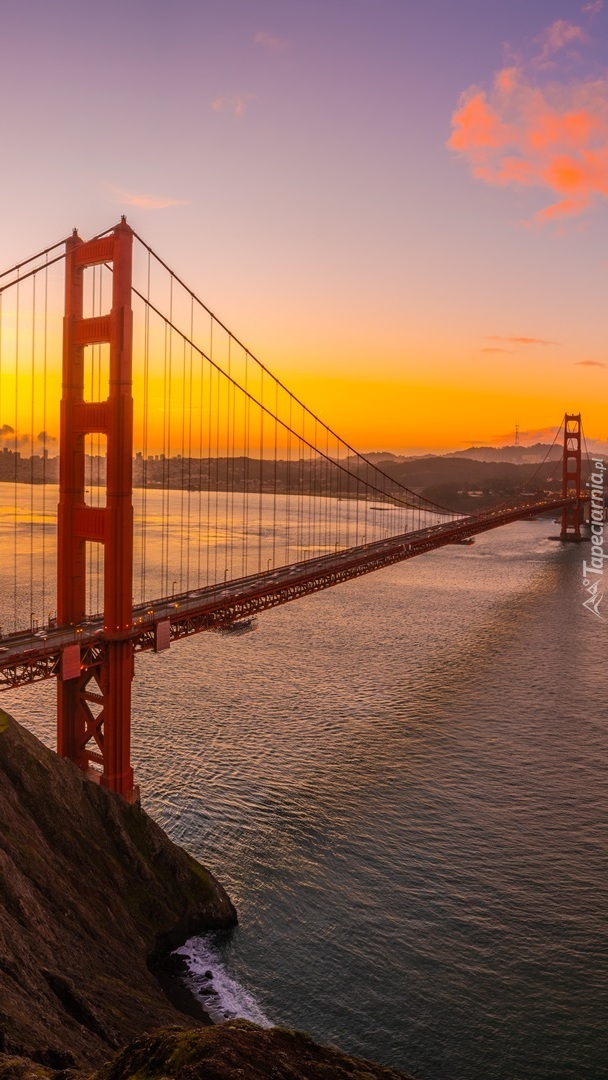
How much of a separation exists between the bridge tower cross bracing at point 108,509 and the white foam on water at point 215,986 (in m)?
6.07

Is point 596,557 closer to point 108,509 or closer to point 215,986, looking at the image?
point 108,509

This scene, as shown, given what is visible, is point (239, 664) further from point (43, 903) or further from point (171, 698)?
point (43, 903)

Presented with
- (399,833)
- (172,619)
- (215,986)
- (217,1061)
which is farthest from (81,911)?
(172,619)

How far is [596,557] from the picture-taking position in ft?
339

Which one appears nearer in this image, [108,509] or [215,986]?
[215,986]

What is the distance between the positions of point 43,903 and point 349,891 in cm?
859

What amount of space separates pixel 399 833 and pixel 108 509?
1349 centimetres

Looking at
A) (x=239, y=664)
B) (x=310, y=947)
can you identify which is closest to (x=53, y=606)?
(x=239, y=664)

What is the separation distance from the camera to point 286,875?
21953 millimetres

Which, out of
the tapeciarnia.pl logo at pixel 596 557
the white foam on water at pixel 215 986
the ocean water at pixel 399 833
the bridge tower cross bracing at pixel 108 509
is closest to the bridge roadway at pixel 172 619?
the bridge tower cross bracing at pixel 108 509

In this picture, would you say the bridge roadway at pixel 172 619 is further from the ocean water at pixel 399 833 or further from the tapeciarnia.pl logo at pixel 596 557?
the tapeciarnia.pl logo at pixel 596 557

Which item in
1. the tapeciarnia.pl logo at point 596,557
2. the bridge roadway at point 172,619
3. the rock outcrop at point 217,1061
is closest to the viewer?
the rock outcrop at point 217,1061

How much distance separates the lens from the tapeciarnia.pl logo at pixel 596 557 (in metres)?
66.1

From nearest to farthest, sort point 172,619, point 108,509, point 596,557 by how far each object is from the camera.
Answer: point 108,509 < point 172,619 < point 596,557
